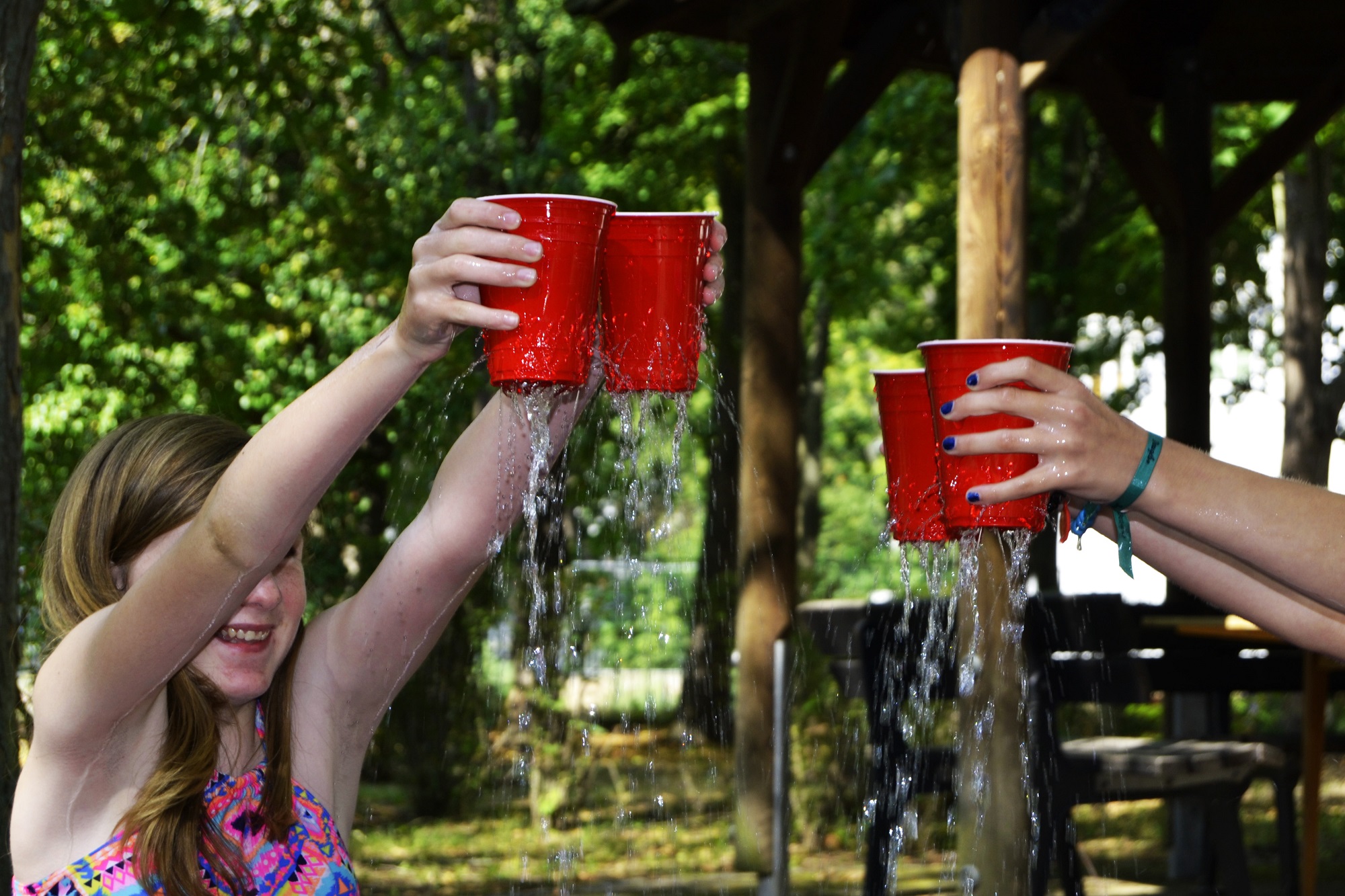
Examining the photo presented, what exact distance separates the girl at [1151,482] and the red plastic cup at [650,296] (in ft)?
0.96

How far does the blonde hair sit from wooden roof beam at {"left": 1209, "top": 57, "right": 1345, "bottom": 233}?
5.82 metres

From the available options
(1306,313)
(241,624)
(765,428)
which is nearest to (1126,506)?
(241,624)

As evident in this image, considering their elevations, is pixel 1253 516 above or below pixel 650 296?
below

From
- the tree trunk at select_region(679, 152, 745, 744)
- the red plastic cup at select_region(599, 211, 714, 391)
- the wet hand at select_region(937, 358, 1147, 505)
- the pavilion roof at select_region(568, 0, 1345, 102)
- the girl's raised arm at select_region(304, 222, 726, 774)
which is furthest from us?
the tree trunk at select_region(679, 152, 745, 744)

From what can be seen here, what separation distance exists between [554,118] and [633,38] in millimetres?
6294

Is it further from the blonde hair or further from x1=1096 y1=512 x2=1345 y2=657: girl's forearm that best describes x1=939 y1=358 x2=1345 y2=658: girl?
the blonde hair

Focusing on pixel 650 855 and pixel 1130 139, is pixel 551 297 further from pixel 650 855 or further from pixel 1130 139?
pixel 650 855

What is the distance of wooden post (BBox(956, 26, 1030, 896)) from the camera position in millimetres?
4301

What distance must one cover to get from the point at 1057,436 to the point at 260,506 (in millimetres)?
748

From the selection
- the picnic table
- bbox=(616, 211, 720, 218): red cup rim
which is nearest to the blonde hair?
bbox=(616, 211, 720, 218): red cup rim

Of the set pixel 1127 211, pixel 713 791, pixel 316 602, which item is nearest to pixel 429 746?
pixel 316 602

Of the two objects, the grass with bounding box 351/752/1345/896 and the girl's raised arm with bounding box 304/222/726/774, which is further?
the grass with bounding box 351/752/1345/896

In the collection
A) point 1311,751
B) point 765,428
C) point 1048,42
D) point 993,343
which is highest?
point 1048,42

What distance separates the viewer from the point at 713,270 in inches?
61.9
